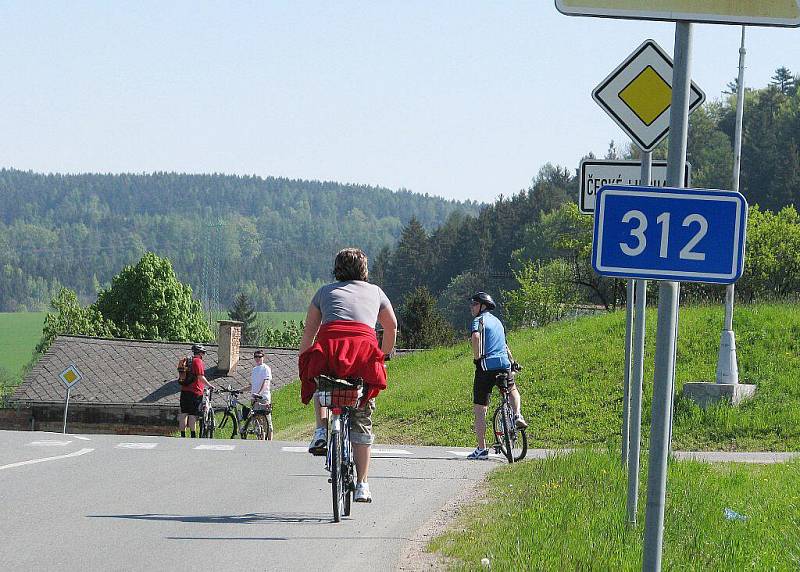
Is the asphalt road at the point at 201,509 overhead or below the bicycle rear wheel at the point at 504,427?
below

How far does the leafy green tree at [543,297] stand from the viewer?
9325cm

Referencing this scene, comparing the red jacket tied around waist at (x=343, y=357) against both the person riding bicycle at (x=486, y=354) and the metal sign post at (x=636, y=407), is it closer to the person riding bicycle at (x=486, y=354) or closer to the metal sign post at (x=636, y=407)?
the metal sign post at (x=636, y=407)

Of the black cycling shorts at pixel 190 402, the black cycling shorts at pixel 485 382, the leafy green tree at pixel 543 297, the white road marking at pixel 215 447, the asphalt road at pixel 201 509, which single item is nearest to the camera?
the asphalt road at pixel 201 509

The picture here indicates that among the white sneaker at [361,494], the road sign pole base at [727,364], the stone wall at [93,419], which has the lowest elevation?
the stone wall at [93,419]

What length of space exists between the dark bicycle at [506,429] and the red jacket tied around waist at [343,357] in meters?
6.14

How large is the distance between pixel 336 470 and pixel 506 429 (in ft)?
20.6

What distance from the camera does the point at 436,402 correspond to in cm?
2445

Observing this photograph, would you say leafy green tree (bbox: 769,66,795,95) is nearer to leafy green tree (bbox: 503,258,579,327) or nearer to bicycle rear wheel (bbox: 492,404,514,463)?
leafy green tree (bbox: 503,258,579,327)

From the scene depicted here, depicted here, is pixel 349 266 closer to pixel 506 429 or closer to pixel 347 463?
pixel 347 463

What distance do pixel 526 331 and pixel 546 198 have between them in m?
90.7

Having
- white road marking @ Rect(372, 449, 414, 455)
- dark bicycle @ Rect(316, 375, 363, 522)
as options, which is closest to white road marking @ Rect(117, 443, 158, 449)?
white road marking @ Rect(372, 449, 414, 455)

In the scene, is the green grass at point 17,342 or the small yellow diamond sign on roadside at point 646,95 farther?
the green grass at point 17,342

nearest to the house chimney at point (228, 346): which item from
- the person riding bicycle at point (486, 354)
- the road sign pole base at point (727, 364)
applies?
the road sign pole base at point (727, 364)

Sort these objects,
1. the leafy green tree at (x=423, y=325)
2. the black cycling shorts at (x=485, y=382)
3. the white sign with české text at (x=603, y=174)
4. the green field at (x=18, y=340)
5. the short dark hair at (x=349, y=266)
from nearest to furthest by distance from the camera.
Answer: the short dark hair at (x=349, y=266) < the white sign with české text at (x=603, y=174) < the black cycling shorts at (x=485, y=382) < the leafy green tree at (x=423, y=325) < the green field at (x=18, y=340)
